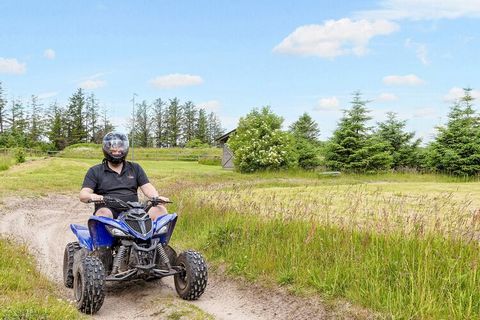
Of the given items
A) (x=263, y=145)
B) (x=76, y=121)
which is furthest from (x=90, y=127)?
(x=263, y=145)

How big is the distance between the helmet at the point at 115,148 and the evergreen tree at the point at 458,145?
29.6 m

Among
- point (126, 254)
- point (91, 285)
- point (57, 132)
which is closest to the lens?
point (91, 285)

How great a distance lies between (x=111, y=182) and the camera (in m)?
6.27

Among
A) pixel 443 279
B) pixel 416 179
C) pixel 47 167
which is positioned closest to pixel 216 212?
pixel 443 279

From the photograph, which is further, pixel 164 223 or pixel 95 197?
pixel 95 197

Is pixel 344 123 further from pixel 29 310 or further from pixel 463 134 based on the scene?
pixel 29 310

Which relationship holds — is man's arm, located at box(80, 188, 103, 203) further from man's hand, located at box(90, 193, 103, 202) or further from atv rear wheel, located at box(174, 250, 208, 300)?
atv rear wheel, located at box(174, 250, 208, 300)

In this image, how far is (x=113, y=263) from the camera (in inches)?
222

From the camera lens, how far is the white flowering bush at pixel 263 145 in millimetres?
32656

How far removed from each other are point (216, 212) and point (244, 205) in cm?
69

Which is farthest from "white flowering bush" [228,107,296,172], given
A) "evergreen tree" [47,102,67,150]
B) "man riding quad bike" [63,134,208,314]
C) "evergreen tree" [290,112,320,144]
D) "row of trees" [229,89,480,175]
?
"evergreen tree" [47,102,67,150]

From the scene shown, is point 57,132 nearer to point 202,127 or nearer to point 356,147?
point 202,127

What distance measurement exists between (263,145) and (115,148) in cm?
2687

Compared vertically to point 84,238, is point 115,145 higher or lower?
higher
